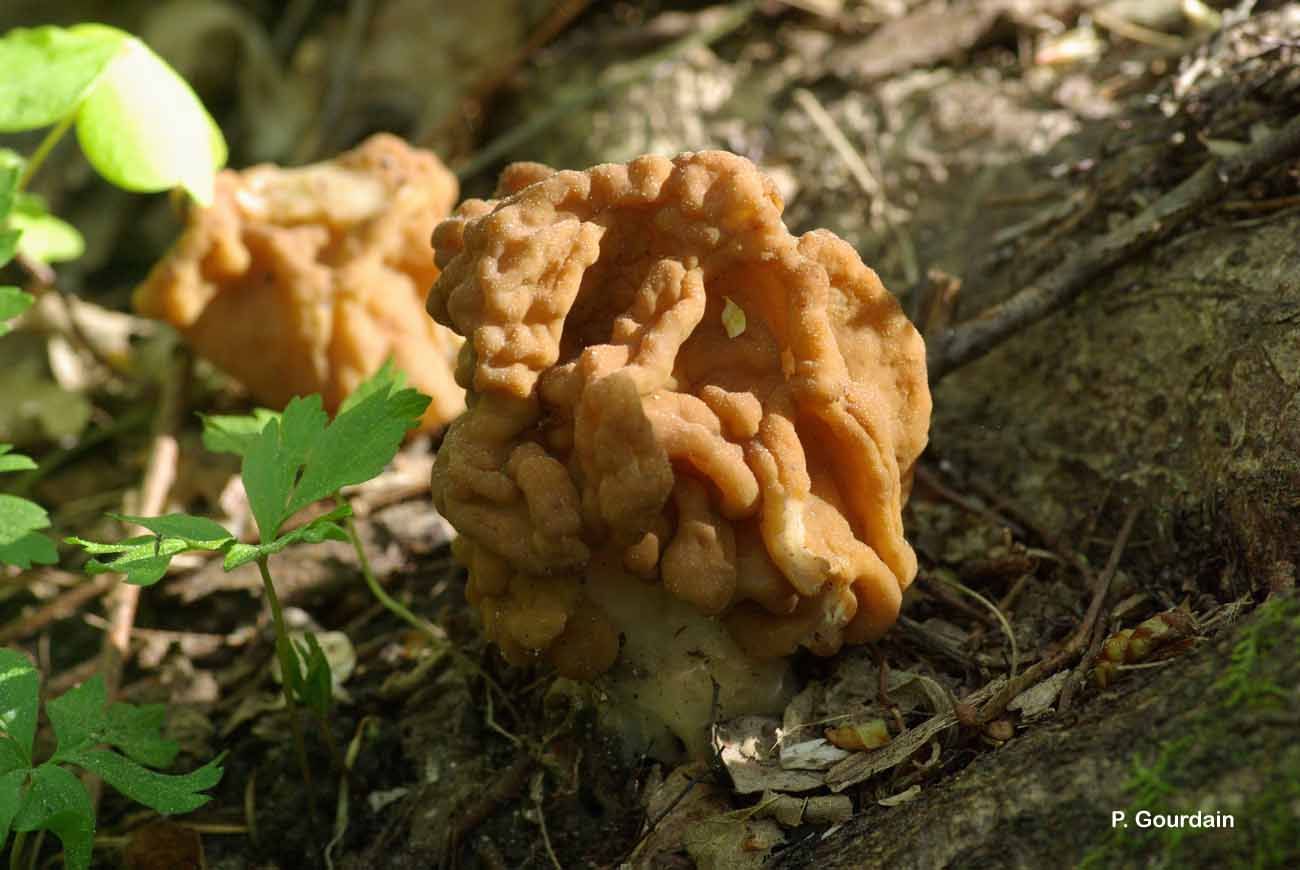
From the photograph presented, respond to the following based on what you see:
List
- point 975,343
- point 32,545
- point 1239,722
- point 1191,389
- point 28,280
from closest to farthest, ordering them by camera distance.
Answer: point 1239,722, point 32,545, point 1191,389, point 975,343, point 28,280

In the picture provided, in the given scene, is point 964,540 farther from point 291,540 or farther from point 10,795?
point 10,795

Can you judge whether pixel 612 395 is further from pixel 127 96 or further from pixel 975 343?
pixel 127 96

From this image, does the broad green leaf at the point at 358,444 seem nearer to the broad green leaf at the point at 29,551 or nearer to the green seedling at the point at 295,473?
the green seedling at the point at 295,473

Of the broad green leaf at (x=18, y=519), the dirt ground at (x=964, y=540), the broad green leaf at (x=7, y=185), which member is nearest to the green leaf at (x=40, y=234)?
the dirt ground at (x=964, y=540)

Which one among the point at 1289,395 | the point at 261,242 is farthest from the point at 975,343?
the point at 261,242

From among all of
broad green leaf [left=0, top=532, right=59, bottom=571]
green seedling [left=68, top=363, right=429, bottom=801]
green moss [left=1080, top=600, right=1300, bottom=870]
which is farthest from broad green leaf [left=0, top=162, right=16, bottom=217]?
green moss [left=1080, top=600, right=1300, bottom=870]

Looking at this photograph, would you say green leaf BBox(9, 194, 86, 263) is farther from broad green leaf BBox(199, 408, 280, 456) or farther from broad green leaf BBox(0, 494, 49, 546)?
broad green leaf BBox(0, 494, 49, 546)

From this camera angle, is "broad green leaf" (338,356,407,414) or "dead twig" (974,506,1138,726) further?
"broad green leaf" (338,356,407,414)
